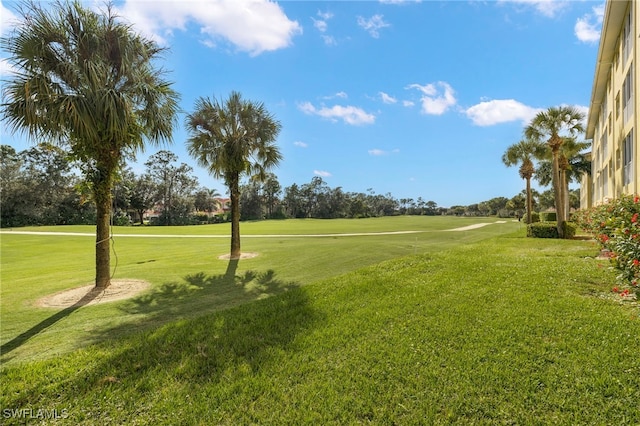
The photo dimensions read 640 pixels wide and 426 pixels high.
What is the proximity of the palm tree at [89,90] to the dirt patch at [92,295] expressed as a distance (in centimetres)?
38

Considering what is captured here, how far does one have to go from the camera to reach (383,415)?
305 centimetres

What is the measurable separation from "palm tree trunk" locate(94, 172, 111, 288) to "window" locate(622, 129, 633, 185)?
1903 cm

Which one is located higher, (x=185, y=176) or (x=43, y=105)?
(x=185, y=176)

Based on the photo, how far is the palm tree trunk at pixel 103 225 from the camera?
809 centimetres

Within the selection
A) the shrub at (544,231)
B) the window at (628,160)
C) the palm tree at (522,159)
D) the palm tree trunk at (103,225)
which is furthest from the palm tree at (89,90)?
the palm tree at (522,159)

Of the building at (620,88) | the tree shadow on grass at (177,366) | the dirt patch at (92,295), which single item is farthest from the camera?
the building at (620,88)

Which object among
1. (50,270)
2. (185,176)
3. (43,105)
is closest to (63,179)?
(185,176)

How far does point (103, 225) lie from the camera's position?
26.8 ft

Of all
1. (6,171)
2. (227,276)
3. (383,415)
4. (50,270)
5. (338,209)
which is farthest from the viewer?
(338,209)

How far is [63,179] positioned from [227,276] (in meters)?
50.8

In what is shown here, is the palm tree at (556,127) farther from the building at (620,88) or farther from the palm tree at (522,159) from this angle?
the palm tree at (522,159)

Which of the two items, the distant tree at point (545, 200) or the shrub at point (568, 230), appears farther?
the distant tree at point (545, 200)

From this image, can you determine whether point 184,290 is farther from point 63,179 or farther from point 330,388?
point 63,179

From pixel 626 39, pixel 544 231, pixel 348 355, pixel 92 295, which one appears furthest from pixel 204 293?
pixel 544 231
